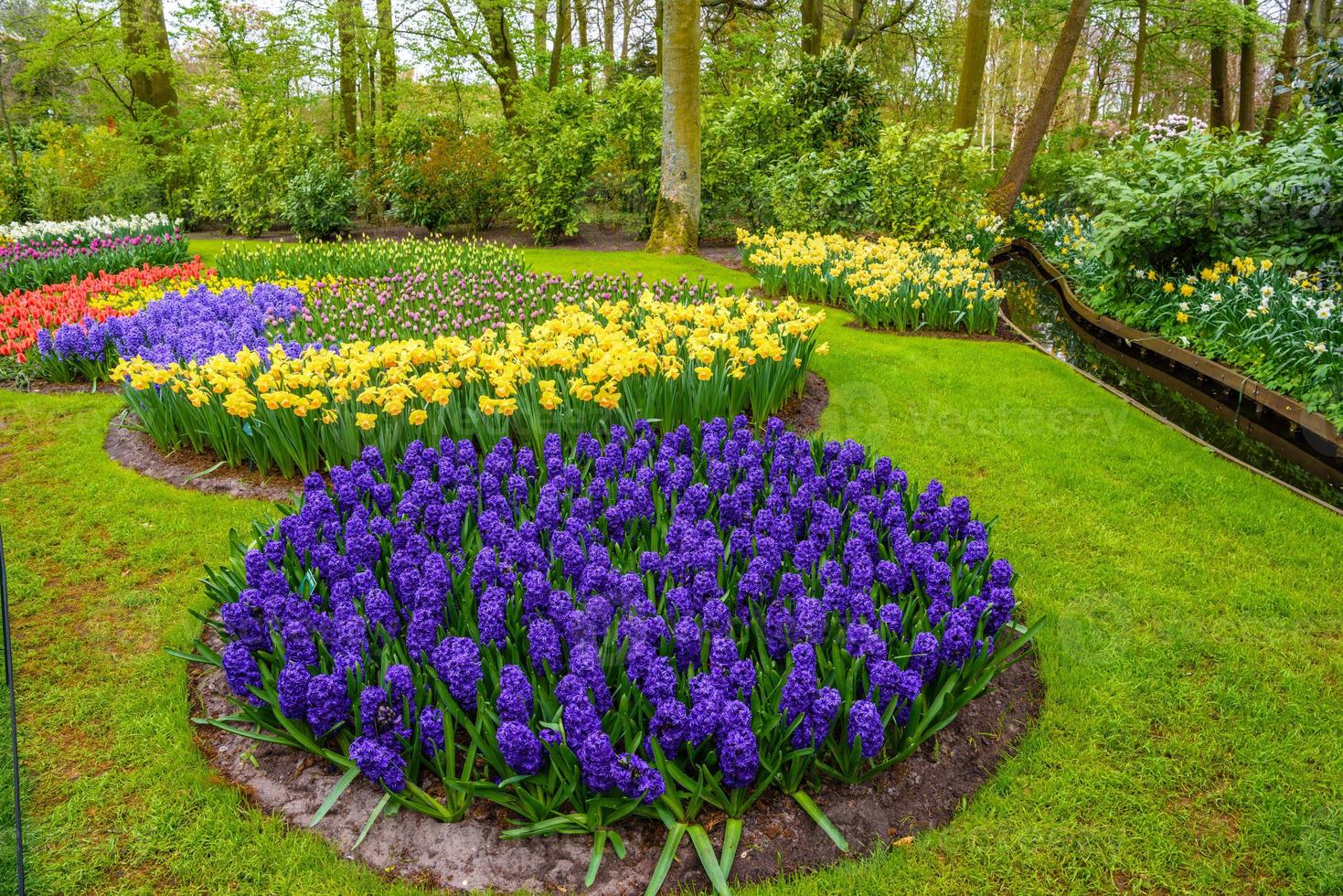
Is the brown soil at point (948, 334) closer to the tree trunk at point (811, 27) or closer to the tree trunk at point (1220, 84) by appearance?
the tree trunk at point (811, 27)

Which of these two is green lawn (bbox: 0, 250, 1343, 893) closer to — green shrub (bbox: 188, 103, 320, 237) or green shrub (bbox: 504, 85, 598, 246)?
green shrub (bbox: 504, 85, 598, 246)

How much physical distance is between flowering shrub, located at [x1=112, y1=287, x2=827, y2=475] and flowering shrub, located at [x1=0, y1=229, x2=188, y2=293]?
599 cm

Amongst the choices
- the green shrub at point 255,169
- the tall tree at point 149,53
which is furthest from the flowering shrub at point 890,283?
the tall tree at point 149,53

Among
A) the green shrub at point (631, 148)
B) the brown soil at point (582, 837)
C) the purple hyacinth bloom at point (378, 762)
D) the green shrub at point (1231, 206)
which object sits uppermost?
the green shrub at point (631, 148)

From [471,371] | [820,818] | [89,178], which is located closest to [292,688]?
[820,818]

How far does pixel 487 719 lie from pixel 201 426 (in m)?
3.52

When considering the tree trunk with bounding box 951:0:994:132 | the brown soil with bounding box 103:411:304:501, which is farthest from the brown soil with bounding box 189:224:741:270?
the brown soil with bounding box 103:411:304:501

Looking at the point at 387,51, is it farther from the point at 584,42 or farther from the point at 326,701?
the point at 326,701

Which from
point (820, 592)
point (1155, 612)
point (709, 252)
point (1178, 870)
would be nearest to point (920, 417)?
point (1155, 612)

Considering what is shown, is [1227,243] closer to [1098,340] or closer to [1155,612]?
[1098,340]

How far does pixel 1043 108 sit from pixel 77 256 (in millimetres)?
13820

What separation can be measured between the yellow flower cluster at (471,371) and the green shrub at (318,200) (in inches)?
449

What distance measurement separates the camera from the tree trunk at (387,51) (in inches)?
770

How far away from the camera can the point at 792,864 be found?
233cm
